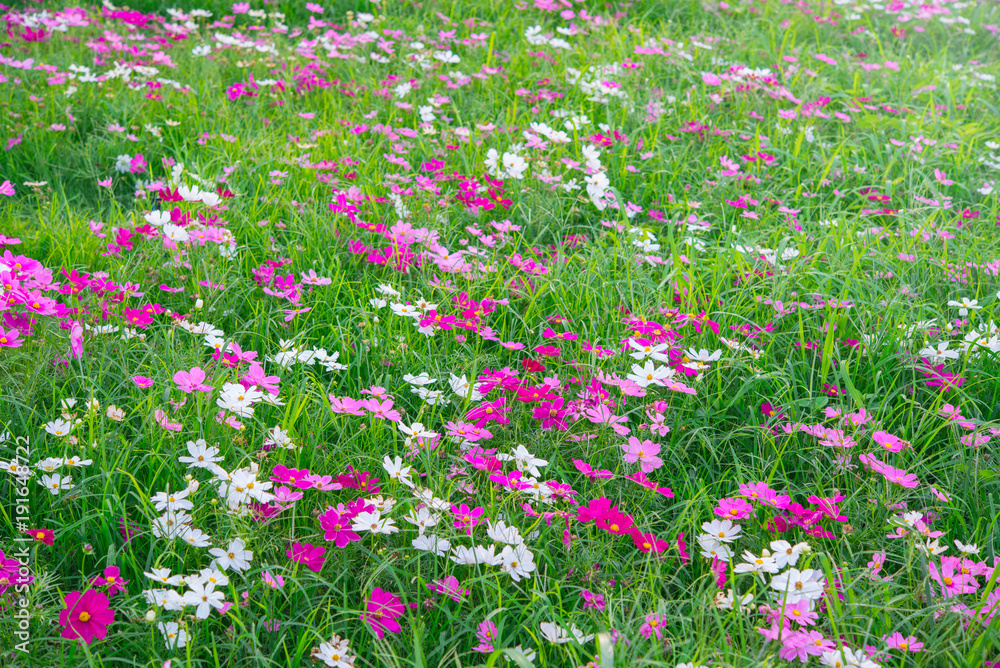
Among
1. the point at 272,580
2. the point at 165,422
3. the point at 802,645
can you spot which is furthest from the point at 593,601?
the point at 165,422

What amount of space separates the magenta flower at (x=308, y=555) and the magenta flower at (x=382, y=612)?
0.41 ft

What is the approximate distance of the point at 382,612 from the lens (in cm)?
131

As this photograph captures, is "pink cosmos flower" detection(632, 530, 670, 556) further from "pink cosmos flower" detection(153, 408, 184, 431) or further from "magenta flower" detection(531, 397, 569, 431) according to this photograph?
"pink cosmos flower" detection(153, 408, 184, 431)

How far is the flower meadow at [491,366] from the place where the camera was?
1354 millimetres

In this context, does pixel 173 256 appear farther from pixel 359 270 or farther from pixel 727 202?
pixel 727 202

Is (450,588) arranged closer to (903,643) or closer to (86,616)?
(86,616)

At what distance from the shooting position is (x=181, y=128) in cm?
311

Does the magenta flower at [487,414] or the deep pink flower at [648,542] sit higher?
the magenta flower at [487,414]

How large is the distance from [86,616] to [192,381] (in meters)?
0.58

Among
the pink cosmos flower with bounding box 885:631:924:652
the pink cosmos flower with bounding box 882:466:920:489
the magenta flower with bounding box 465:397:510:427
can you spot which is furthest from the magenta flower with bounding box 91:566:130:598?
the pink cosmos flower with bounding box 882:466:920:489

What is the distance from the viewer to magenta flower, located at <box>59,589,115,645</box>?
1.20 meters

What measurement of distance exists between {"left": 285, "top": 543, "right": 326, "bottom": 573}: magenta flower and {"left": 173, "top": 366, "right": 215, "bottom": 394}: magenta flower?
0.45m

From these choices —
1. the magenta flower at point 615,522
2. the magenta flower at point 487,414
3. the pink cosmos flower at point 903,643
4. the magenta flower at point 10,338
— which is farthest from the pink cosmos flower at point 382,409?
the pink cosmos flower at point 903,643

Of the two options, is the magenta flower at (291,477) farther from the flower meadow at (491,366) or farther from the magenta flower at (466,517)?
the magenta flower at (466,517)
